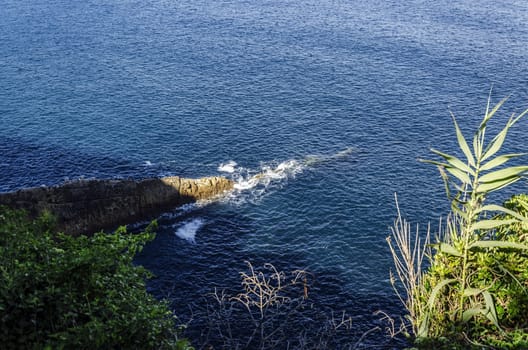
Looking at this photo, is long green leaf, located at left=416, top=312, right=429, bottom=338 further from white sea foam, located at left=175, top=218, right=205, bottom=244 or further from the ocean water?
white sea foam, located at left=175, top=218, right=205, bottom=244

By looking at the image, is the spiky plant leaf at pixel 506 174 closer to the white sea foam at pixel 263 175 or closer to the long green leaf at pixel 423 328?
the long green leaf at pixel 423 328

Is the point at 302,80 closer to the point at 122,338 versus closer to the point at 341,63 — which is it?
the point at 341,63

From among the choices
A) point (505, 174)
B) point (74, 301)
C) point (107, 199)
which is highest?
point (505, 174)

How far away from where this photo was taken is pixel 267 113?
4651 inches

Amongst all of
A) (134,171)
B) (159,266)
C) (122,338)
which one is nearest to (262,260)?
(159,266)

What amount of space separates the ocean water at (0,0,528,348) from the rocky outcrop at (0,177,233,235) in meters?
3.49

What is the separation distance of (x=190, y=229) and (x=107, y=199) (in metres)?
14.4

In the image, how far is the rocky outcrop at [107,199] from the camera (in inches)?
3255

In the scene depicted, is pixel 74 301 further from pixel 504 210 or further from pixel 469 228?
pixel 504 210

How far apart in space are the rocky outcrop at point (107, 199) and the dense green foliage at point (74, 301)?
5125 centimetres

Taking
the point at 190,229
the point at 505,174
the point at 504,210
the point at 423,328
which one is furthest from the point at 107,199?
the point at 505,174

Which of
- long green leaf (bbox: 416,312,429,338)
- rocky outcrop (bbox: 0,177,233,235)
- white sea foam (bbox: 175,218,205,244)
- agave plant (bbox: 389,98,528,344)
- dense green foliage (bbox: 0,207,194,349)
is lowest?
white sea foam (bbox: 175,218,205,244)

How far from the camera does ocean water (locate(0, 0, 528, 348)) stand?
76938 millimetres

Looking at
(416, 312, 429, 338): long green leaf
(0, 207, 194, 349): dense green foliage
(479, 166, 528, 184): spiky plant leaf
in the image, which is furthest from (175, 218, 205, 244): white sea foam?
(479, 166, 528, 184): spiky plant leaf
